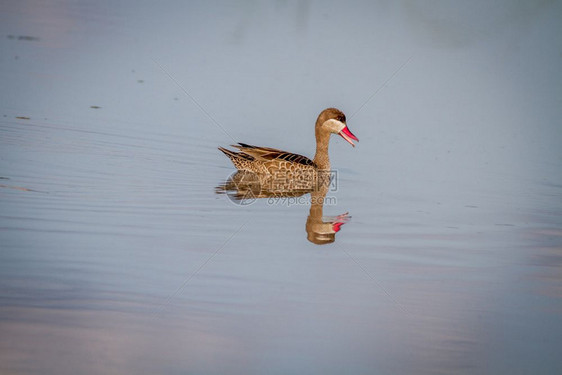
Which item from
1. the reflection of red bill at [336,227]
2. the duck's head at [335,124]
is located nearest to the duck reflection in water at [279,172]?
the duck's head at [335,124]

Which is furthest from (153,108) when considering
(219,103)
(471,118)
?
(471,118)

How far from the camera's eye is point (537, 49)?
17.2m

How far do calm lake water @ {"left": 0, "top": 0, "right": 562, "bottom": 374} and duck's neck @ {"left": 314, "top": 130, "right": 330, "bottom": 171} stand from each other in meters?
0.21

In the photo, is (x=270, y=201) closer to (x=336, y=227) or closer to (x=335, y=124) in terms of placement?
(x=336, y=227)

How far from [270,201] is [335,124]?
2327 mm

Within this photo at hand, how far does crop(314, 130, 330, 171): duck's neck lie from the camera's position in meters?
11.6

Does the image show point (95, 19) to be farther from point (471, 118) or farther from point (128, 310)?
point (128, 310)

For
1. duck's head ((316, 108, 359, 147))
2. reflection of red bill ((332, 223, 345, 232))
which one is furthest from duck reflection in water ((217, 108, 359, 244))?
reflection of red bill ((332, 223, 345, 232))

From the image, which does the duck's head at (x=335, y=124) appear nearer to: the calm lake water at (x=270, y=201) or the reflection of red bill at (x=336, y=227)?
the calm lake water at (x=270, y=201)

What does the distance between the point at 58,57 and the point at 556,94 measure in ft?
29.5

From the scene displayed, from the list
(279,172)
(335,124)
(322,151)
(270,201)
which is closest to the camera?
(270,201)

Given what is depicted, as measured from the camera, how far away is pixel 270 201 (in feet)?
31.4

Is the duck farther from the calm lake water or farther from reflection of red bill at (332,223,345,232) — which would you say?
reflection of red bill at (332,223,345,232)

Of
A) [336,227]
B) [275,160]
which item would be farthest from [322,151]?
[336,227]
